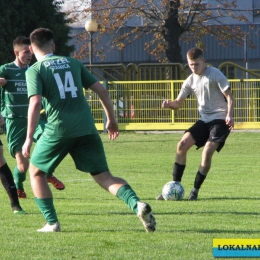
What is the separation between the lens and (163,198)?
9.89 meters

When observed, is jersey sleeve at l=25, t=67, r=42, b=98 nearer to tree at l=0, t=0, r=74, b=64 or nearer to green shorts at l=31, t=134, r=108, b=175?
green shorts at l=31, t=134, r=108, b=175

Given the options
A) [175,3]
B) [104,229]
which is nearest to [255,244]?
[104,229]

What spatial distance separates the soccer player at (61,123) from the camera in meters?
6.89

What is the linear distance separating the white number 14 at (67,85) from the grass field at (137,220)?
4.23 feet

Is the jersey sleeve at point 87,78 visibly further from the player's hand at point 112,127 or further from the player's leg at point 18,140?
the player's leg at point 18,140

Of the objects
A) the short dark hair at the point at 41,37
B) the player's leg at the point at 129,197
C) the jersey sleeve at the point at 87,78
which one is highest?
the short dark hair at the point at 41,37

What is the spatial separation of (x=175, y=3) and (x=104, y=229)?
2752 cm

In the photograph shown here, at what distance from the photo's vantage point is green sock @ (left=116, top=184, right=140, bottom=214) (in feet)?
22.4

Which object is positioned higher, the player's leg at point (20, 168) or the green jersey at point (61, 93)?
the green jersey at point (61, 93)

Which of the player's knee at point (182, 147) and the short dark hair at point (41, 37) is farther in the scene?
the player's knee at point (182, 147)

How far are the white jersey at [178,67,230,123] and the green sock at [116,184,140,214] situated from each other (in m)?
3.43

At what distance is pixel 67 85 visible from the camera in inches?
272

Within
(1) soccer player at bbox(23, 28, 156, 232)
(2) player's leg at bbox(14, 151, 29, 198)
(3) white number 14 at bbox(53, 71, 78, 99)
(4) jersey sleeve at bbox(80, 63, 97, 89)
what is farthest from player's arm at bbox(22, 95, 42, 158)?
(2) player's leg at bbox(14, 151, 29, 198)

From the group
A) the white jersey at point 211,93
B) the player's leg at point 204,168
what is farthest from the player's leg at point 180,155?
the white jersey at point 211,93
